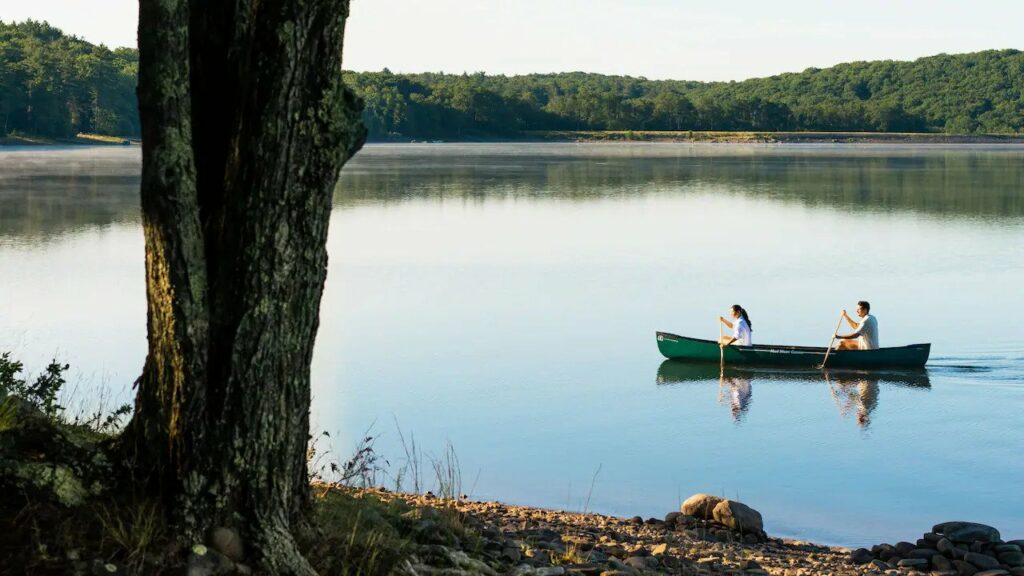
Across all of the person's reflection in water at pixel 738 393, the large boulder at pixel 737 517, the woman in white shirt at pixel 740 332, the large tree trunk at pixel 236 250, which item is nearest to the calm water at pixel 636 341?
the person's reflection in water at pixel 738 393

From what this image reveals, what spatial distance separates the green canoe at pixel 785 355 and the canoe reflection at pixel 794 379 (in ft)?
0.30

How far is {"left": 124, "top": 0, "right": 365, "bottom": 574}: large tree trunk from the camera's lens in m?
4.76

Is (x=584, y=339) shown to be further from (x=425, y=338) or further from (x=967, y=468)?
(x=967, y=468)

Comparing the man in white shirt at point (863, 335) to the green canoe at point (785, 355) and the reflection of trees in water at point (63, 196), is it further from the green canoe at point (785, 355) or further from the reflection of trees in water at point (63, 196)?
the reflection of trees in water at point (63, 196)

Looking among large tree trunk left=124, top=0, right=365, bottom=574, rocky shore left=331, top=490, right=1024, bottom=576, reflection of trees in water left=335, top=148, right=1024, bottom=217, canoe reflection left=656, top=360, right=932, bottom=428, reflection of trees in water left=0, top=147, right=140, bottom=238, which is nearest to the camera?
large tree trunk left=124, top=0, right=365, bottom=574

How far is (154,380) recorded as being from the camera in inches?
193

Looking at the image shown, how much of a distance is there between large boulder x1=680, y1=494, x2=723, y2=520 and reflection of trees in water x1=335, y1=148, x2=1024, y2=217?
93.4 ft

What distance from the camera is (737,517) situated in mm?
8547

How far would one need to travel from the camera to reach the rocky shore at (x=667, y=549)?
584cm

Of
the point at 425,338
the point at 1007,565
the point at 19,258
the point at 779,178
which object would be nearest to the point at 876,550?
the point at 1007,565

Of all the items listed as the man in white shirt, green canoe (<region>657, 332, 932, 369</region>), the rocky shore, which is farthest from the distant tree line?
the rocky shore

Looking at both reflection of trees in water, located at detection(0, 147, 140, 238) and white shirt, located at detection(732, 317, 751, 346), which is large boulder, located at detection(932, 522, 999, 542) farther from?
reflection of trees in water, located at detection(0, 147, 140, 238)

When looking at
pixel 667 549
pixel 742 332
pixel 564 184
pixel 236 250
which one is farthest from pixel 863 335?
pixel 564 184

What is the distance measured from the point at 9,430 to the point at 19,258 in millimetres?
19229
